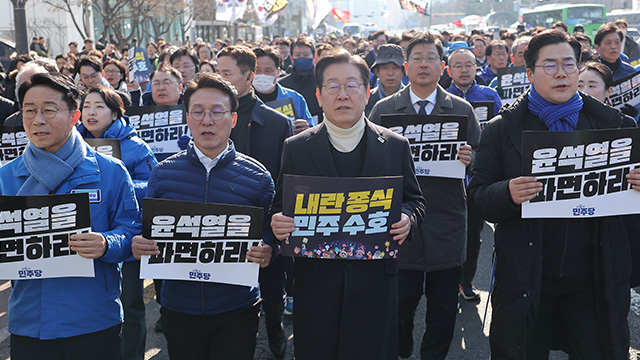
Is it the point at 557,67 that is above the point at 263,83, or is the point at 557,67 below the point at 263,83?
above

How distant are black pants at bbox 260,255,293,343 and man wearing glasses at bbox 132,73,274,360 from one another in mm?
1204

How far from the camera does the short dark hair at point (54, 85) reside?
9.83 feet

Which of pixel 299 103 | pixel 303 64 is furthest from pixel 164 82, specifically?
pixel 303 64

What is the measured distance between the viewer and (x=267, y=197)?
346 cm

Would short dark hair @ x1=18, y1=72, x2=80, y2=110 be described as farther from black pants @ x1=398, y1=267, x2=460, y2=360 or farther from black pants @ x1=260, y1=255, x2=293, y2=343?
black pants @ x1=398, y1=267, x2=460, y2=360

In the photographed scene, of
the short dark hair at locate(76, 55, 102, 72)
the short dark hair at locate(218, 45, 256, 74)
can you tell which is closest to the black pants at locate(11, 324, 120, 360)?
the short dark hair at locate(218, 45, 256, 74)

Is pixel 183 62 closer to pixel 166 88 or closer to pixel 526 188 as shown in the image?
pixel 166 88

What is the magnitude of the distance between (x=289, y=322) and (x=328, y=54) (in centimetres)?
277

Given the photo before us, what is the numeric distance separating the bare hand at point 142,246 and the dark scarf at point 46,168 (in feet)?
1.51

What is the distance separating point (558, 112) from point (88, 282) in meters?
2.55

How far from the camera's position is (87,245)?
2936mm

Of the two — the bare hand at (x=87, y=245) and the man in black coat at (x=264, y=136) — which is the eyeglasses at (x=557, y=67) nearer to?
the man in black coat at (x=264, y=136)

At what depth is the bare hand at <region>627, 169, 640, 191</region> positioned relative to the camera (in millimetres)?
3168

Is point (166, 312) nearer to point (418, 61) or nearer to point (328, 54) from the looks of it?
point (328, 54)
